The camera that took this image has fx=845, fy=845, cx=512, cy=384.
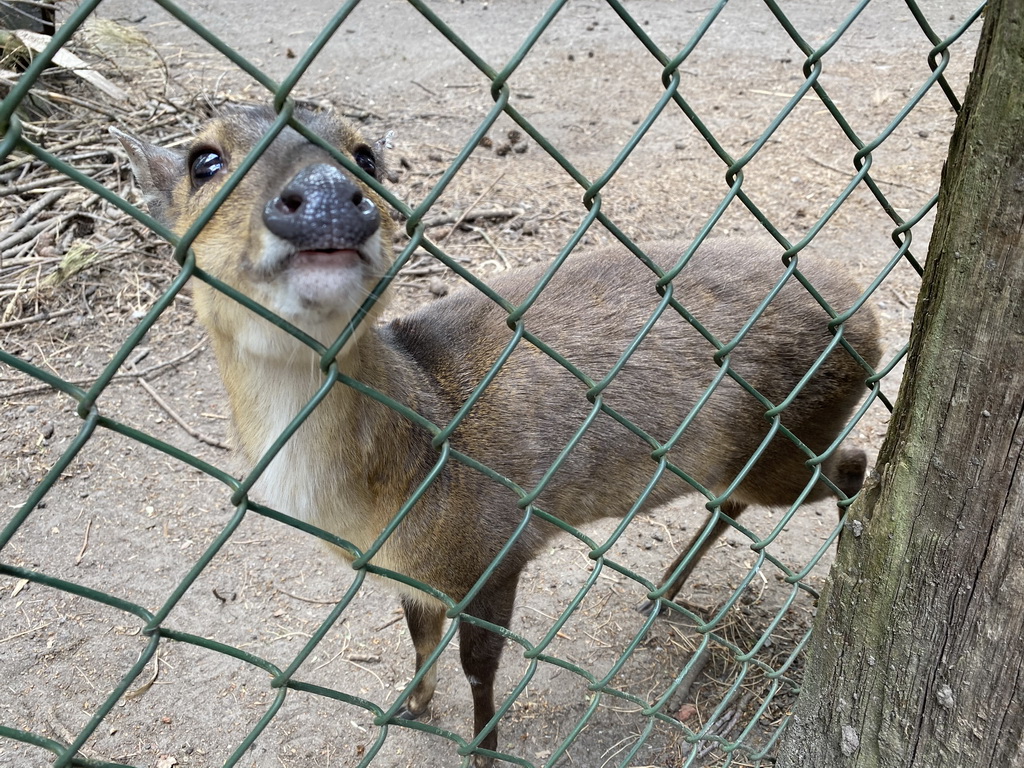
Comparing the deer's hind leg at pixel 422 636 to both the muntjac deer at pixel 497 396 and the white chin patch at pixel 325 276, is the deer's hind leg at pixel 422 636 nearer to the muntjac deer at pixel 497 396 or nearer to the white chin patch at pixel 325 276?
the muntjac deer at pixel 497 396

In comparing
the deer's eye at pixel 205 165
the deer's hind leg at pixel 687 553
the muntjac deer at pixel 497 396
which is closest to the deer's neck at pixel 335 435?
the muntjac deer at pixel 497 396

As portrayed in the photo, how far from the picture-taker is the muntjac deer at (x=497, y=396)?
6.59 feet

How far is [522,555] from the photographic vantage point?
102 inches

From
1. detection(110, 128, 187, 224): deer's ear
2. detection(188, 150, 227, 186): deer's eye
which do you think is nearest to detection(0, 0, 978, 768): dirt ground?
detection(110, 128, 187, 224): deer's ear

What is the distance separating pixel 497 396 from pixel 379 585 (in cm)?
74

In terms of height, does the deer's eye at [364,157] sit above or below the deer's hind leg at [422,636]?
above

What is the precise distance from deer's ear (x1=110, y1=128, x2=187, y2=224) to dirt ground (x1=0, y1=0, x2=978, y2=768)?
0.76 metres

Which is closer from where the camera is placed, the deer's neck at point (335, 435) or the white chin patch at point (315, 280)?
the white chin patch at point (315, 280)

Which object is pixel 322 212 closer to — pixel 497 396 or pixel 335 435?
pixel 335 435

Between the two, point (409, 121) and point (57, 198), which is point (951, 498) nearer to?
point (57, 198)

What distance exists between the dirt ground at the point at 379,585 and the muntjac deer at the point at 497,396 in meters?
0.31

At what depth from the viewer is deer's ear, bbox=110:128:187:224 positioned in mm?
2350

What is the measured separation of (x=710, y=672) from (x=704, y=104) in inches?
211

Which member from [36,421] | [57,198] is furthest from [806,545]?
[57,198]
